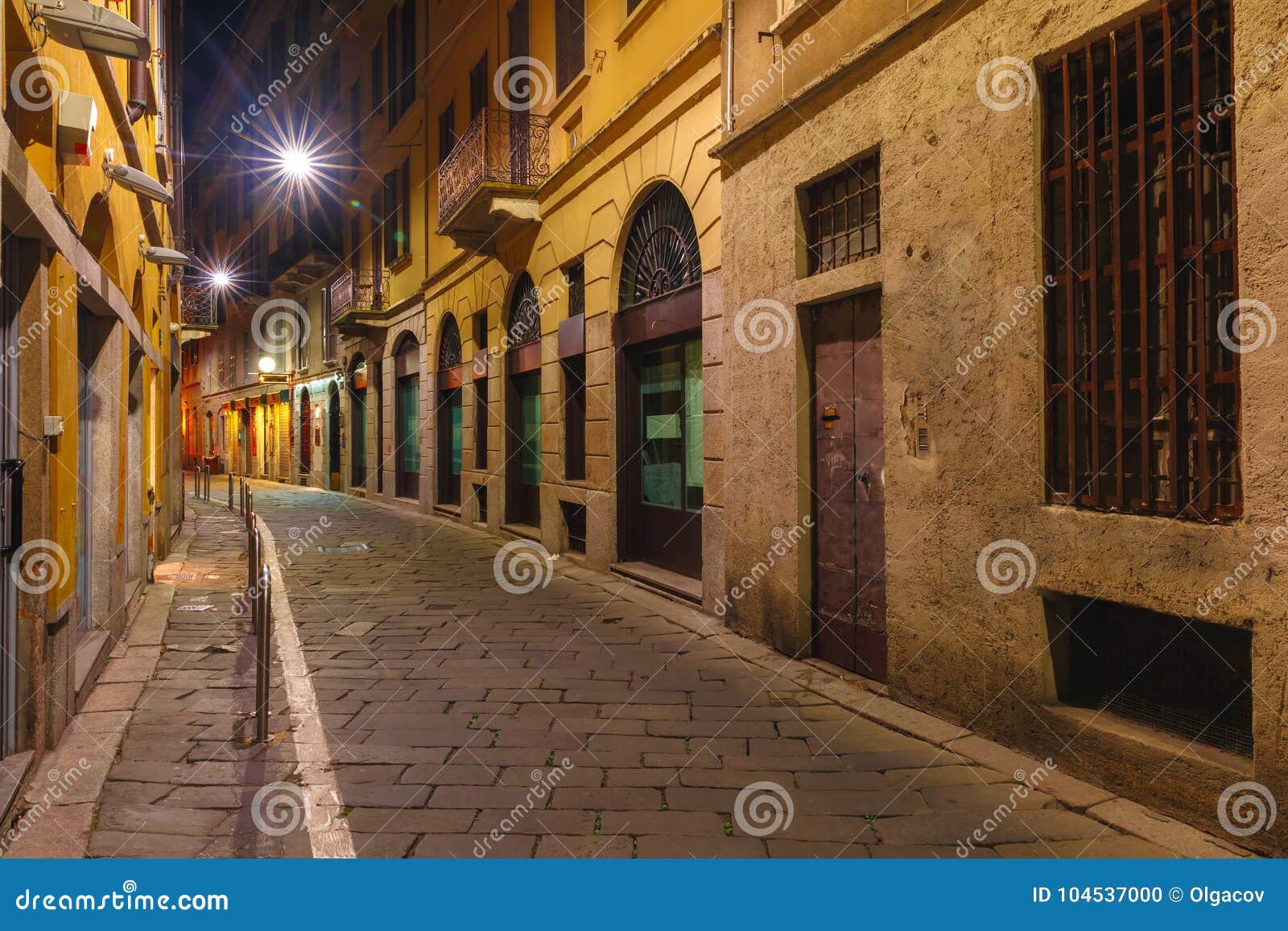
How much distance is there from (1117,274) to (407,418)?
18.5 m

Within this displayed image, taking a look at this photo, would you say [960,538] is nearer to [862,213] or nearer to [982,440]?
[982,440]

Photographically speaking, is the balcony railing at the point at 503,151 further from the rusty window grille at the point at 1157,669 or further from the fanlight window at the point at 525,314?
the rusty window grille at the point at 1157,669

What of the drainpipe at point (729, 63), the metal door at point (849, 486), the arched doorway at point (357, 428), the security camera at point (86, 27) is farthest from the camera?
the arched doorway at point (357, 428)

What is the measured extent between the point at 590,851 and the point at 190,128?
42.8 m

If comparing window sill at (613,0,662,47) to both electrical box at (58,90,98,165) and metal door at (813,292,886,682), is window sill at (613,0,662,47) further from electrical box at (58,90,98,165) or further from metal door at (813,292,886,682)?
electrical box at (58,90,98,165)

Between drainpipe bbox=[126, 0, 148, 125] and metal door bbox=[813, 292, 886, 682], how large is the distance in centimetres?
624

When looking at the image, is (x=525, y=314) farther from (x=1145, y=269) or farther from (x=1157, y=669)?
(x=1157, y=669)

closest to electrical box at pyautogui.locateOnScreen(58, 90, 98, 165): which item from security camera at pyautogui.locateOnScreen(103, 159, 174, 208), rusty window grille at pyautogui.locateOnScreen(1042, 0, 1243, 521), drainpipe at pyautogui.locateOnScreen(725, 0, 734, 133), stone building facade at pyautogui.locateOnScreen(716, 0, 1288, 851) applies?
security camera at pyautogui.locateOnScreen(103, 159, 174, 208)

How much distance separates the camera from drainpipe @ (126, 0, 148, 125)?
8.13 m

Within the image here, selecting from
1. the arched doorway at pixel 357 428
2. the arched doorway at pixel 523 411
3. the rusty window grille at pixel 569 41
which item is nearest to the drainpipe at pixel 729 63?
the rusty window grille at pixel 569 41

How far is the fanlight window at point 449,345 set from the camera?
1770 cm

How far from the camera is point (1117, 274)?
14.3 feet

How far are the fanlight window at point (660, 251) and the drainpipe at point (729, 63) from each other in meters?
1.16

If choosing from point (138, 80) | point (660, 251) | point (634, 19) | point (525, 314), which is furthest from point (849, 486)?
point (525, 314)
